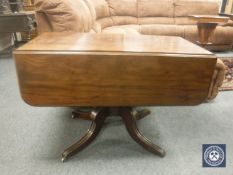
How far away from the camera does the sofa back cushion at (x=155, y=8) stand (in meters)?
3.53

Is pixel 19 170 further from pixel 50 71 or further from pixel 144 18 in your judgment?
pixel 144 18

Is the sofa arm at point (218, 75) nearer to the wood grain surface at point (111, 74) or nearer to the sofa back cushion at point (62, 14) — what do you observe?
the wood grain surface at point (111, 74)

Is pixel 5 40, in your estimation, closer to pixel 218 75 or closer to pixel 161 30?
pixel 161 30

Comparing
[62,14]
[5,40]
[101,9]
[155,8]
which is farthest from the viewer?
[5,40]

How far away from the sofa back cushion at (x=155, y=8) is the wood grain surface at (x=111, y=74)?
8.91 ft

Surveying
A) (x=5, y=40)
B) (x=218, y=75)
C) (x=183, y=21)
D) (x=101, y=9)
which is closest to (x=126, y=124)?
(x=218, y=75)

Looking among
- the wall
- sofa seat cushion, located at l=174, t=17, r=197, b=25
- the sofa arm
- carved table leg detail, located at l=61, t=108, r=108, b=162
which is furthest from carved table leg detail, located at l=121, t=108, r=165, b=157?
the wall

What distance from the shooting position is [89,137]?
128 centimetres

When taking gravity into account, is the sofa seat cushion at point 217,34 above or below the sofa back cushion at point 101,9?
below

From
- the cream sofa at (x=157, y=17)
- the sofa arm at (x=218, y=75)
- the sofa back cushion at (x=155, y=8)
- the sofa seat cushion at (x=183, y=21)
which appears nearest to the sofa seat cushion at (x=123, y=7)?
the cream sofa at (x=157, y=17)

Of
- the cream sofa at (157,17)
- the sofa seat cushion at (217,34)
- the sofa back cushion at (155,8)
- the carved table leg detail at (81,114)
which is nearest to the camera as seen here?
the carved table leg detail at (81,114)

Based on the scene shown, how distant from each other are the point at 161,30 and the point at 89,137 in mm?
2418

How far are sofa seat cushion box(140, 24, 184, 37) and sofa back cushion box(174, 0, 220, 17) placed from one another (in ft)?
1.71

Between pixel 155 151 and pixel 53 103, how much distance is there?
A: 26.0 inches
